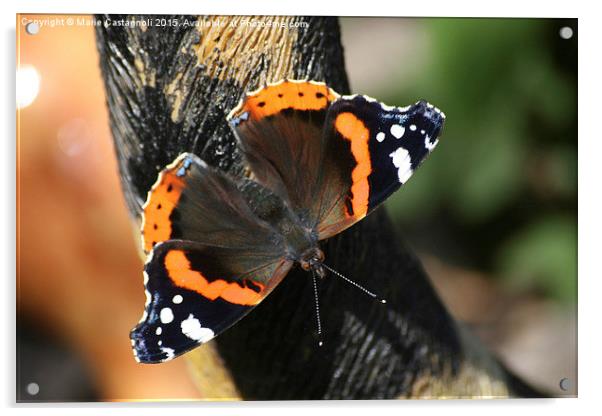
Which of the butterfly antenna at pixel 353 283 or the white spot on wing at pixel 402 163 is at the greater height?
the white spot on wing at pixel 402 163

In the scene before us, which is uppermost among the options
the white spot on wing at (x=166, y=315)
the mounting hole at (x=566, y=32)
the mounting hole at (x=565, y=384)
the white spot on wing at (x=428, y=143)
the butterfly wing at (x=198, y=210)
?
the mounting hole at (x=566, y=32)

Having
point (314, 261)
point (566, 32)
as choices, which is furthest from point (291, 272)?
point (566, 32)

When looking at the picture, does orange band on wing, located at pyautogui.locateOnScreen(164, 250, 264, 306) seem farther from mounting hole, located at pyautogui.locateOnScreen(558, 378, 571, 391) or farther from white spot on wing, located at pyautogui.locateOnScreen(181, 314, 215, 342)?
Answer: mounting hole, located at pyautogui.locateOnScreen(558, 378, 571, 391)

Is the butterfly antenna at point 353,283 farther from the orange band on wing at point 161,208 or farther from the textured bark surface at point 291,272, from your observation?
the orange band on wing at point 161,208

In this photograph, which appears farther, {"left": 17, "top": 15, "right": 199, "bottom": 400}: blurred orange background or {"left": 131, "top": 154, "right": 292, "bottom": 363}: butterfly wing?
{"left": 17, "top": 15, "right": 199, "bottom": 400}: blurred orange background

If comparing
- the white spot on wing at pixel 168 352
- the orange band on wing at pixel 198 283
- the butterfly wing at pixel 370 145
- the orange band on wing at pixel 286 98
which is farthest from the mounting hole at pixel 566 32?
the white spot on wing at pixel 168 352

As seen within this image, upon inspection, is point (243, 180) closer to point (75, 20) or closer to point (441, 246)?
point (75, 20)

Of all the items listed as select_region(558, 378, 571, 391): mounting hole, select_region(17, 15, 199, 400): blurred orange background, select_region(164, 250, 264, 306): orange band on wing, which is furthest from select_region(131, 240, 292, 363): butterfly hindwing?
select_region(558, 378, 571, 391): mounting hole
